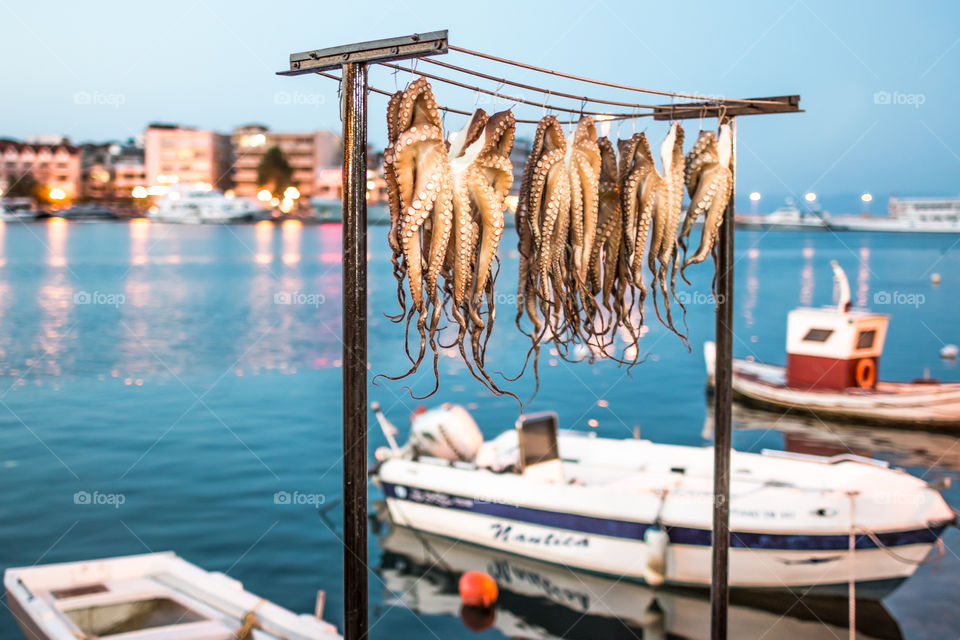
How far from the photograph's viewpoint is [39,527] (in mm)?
10273

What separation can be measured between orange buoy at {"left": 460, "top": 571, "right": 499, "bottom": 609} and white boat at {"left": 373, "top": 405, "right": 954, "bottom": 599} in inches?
13.5

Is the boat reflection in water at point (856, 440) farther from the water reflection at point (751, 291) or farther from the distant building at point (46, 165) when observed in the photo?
the distant building at point (46, 165)

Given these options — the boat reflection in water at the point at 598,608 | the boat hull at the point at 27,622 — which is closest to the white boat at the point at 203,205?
the boat reflection in water at the point at 598,608

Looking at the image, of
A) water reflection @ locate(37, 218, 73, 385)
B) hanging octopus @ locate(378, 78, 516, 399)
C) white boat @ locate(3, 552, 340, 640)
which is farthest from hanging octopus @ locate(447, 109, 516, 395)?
water reflection @ locate(37, 218, 73, 385)

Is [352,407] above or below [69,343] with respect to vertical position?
above

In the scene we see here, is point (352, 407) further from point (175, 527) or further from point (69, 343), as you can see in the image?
point (69, 343)

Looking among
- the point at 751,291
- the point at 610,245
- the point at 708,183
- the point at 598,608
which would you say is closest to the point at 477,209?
the point at 610,245

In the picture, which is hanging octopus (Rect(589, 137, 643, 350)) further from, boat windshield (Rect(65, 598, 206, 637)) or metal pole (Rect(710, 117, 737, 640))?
boat windshield (Rect(65, 598, 206, 637))

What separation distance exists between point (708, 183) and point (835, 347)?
9.62 metres

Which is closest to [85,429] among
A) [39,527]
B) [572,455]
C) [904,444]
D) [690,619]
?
[39,527]

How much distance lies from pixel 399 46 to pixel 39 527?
10565 millimetres

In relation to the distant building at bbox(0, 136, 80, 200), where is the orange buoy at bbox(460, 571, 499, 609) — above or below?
below

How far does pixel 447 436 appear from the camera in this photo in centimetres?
771

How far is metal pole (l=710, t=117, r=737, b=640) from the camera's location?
317cm
